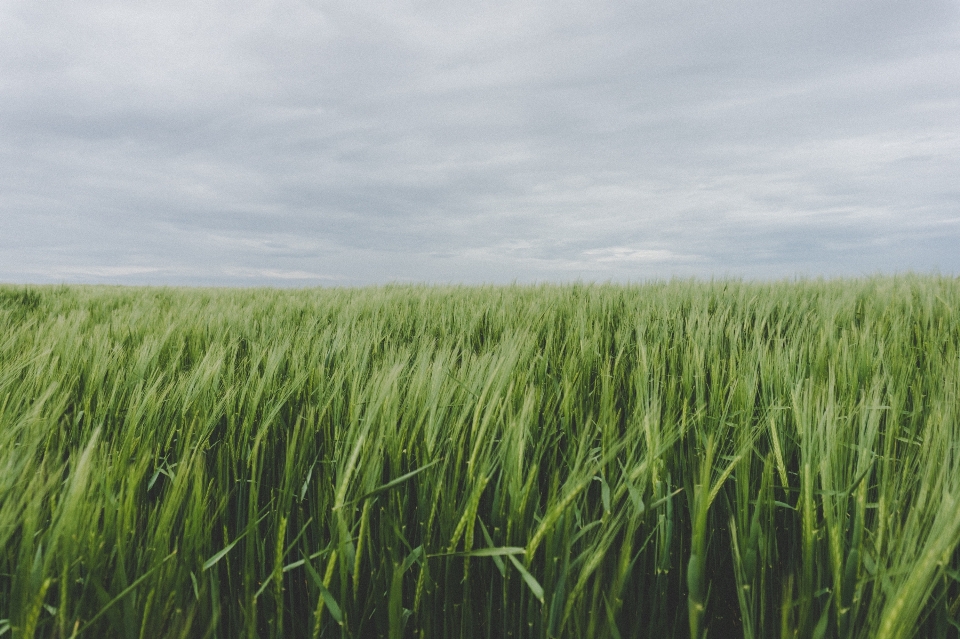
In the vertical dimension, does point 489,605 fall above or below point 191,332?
below

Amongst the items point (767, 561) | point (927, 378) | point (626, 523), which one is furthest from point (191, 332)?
point (927, 378)

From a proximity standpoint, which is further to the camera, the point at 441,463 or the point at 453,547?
the point at 441,463

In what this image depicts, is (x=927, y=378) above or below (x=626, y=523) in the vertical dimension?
above

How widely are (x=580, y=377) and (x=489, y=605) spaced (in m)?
0.61

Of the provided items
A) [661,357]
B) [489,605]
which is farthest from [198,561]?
[661,357]

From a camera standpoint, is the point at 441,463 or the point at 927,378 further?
the point at 927,378

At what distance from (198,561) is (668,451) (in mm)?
599

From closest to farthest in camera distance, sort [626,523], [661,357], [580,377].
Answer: [626,523]
[580,377]
[661,357]

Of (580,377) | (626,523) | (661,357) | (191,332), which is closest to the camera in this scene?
(626,523)

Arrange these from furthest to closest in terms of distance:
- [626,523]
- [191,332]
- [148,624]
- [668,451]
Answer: [191,332]
[668,451]
[626,523]
[148,624]

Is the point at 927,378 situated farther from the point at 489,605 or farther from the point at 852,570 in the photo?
the point at 489,605

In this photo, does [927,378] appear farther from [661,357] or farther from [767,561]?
[767,561]

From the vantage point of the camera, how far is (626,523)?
0.59m

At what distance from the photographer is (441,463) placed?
0.65m
